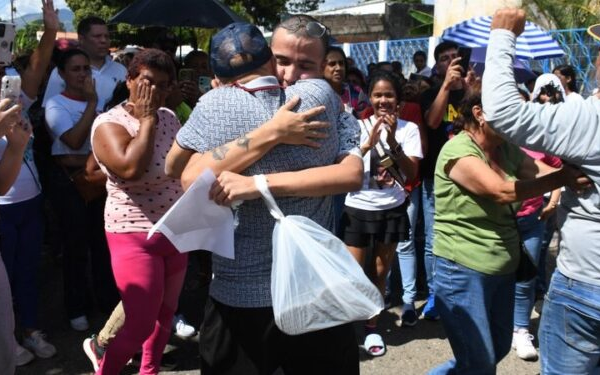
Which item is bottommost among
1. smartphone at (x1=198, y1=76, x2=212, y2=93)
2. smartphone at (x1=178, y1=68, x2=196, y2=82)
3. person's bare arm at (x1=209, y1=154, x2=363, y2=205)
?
smartphone at (x1=198, y1=76, x2=212, y2=93)

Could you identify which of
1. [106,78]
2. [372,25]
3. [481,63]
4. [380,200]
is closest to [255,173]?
[380,200]

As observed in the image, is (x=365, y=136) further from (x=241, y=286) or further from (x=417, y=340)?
(x=241, y=286)

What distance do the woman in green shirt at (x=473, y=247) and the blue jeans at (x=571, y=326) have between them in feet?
1.45

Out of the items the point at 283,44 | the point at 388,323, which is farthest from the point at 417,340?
the point at 283,44

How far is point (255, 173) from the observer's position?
207cm

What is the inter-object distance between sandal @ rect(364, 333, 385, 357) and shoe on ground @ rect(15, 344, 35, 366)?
215 cm

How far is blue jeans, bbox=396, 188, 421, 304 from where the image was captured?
180 inches

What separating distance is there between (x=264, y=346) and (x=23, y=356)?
2.32 metres

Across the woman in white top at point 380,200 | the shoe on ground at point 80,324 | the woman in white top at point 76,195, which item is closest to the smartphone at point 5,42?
the woman in white top at point 76,195

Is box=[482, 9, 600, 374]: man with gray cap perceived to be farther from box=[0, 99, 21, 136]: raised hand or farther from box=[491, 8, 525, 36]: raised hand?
box=[0, 99, 21, 136]: raised hand

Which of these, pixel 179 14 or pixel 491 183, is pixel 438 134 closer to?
pixel 491 183

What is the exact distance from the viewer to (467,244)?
2934 mm

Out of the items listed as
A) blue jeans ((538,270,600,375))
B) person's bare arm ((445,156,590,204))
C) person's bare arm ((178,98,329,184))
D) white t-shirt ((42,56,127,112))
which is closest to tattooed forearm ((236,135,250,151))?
person's bare arm ((178,98,329,184))

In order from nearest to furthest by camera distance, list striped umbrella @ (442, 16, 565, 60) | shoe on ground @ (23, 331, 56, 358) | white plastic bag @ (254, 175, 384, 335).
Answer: white plastic bag @ (254, 175, 384, 335), shoe on ground @ (23, 331, 56, 358), striped umbrella @ (442, 16, 565, 60)
